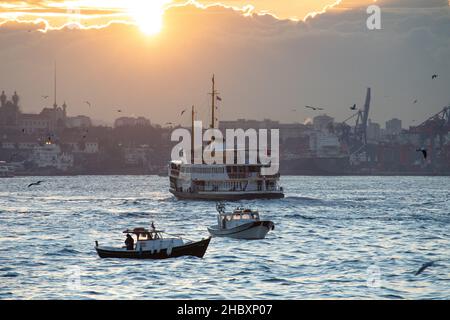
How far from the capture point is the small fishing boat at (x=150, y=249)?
129 ft

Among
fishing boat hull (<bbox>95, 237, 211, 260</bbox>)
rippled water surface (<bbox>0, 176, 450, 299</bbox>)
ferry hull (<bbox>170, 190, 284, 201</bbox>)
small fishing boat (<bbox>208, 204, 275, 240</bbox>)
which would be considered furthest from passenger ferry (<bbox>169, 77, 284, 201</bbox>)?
fishing boat hull (<bbox>95, 237, 211, 260</bbox>)

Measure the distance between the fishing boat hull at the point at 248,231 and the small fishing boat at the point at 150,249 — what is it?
10165 millimetres

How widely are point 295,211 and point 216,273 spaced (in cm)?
4817

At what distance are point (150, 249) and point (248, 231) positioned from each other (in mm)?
12522

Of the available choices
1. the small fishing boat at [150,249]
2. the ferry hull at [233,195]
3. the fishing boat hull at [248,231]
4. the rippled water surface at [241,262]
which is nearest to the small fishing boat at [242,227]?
the fishing boat hull at [248,231]

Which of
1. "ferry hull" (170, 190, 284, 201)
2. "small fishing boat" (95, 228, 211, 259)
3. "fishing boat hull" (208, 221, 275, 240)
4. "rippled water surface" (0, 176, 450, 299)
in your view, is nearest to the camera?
"rippled water surface" (0, 176, 450, 299)

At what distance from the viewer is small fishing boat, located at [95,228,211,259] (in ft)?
129

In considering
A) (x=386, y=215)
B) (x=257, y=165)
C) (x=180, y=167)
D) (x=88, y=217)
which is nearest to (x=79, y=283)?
(x=88, y=217)

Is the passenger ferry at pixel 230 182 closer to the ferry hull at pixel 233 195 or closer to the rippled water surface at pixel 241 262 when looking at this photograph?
the ferry hull at pixel 233 195

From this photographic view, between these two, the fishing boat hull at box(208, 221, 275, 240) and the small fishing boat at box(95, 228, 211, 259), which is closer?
the small fishing boat at box(95, 228, 211, 259)

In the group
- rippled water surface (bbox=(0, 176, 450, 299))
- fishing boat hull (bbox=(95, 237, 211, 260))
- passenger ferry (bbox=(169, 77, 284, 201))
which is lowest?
rippled water surface (bbox=(0, 176, 450, 299))

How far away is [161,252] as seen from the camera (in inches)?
1563

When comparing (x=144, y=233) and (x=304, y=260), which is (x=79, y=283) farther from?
(x=304, y=260)

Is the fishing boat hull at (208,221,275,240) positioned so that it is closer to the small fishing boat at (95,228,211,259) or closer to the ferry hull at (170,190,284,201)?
the small fishing boat at (95,228,211,259)
